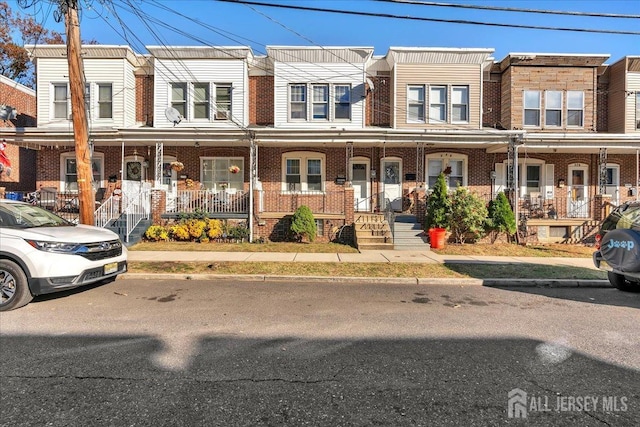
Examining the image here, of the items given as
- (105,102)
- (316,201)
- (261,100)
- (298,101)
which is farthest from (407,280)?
(105,102)

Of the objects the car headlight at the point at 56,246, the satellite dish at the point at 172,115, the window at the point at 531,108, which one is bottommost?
the car headlight at the point at 56,246

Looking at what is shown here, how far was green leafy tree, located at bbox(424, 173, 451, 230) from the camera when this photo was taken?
1335 centimetres

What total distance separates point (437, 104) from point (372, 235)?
23.7 ft

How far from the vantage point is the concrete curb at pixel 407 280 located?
782 centimetres

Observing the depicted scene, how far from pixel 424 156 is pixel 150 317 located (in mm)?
13627

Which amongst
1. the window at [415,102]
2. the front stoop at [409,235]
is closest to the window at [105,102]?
the window at [415,102]

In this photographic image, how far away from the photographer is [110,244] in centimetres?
641

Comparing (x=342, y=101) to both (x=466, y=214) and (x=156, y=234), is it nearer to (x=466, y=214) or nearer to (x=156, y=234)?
(x=466, y=214)

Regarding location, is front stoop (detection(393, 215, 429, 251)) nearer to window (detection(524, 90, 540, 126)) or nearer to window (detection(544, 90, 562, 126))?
window (detection(524, 90, 540, 126))

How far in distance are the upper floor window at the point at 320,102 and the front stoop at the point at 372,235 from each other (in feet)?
17.0

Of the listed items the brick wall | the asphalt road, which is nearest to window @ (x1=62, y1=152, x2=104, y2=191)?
the brick wall

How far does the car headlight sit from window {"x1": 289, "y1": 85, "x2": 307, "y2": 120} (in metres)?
12.0

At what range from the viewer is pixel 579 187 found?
1647 cm
